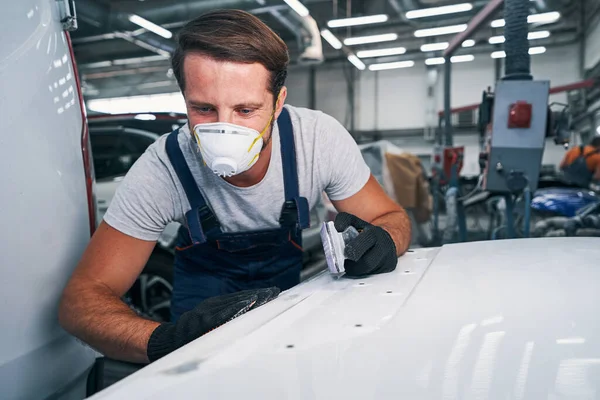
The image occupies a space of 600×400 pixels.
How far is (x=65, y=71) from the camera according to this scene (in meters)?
1.19

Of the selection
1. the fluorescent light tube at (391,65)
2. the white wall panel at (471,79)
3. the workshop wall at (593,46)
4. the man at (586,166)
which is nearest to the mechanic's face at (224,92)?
the man at (586,166)

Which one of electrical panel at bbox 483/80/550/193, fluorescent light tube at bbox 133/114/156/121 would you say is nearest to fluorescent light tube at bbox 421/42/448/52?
electrical panel at bbox 483/80/550/193

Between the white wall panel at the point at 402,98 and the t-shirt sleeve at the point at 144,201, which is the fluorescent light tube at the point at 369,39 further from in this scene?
the t-shirt sleeve at the point at 144,201

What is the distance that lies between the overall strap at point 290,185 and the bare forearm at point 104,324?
1.95ft

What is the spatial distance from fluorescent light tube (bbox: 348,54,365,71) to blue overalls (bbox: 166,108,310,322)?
11.6 meters

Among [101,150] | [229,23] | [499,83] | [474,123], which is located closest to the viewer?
[229,23]

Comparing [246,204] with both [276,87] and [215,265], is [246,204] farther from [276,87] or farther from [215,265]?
[276,87]

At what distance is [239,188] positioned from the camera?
1.58 m

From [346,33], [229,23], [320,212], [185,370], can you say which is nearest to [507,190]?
[320,212]

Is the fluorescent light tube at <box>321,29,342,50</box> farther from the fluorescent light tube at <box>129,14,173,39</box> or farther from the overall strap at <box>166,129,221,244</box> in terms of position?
the overall strap at <box>166,129,221,244</box>

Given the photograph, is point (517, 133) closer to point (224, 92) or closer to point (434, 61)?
point (224, 92)

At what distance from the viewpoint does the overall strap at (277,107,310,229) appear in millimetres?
1569

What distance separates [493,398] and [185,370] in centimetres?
35

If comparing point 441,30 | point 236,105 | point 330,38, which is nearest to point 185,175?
point 236,105
